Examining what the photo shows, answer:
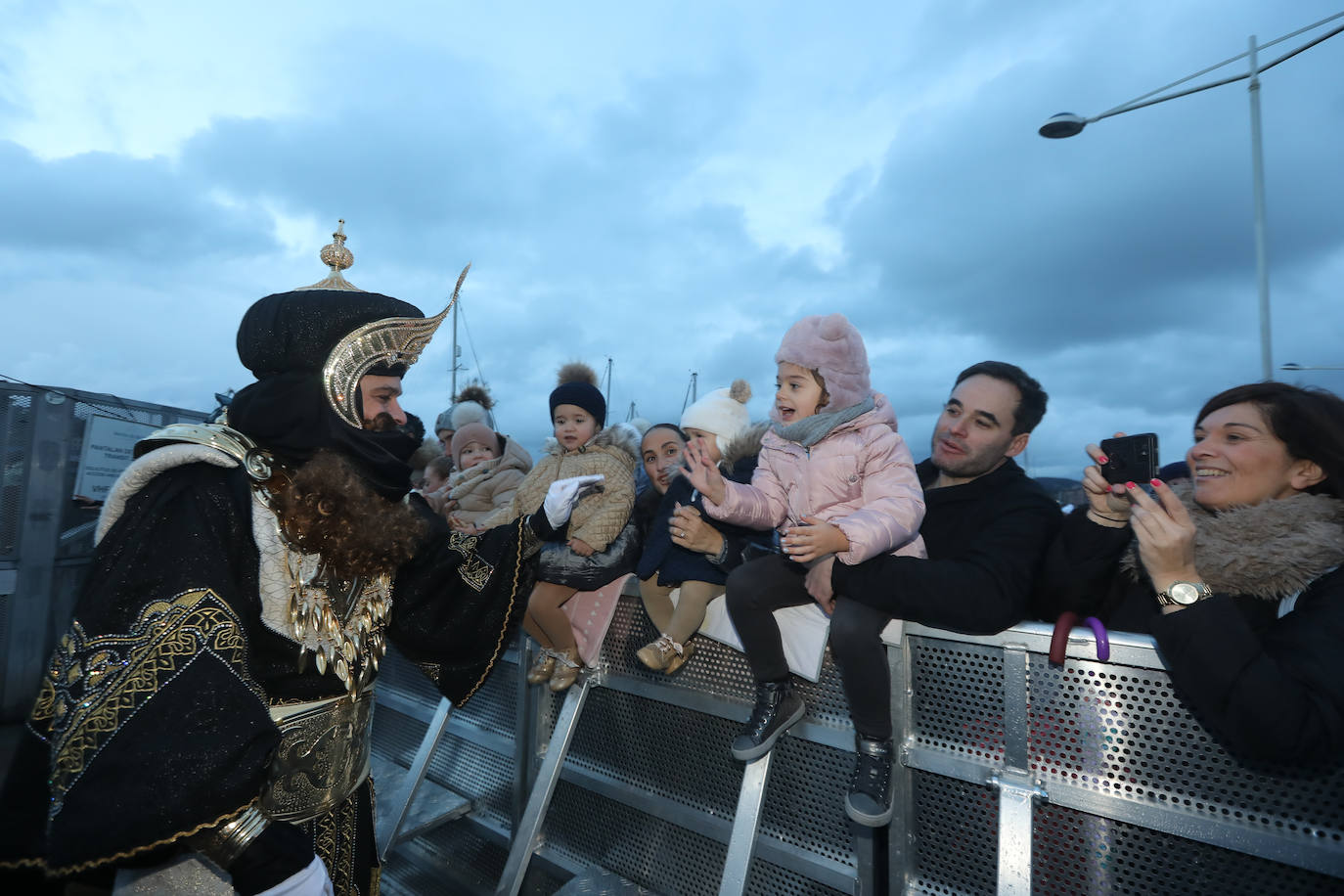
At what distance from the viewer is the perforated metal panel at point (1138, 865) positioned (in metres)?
1.79

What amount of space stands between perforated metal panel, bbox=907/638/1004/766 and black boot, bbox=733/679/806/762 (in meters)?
0.47

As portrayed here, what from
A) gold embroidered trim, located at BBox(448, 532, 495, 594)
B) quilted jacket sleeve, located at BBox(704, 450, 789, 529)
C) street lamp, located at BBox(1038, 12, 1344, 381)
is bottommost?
gold embroidered trim, located at BBox(448, 532, 495, 594)

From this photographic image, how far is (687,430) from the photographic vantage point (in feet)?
13.0

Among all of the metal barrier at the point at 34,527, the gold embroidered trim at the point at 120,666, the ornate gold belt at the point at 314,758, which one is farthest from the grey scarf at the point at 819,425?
the metal barrier at the point at 34,527

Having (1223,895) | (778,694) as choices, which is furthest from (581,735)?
(1223,895)

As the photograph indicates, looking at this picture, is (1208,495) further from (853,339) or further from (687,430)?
(687,430)

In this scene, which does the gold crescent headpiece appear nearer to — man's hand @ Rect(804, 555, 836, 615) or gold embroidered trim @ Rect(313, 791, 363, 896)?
gold embroidered trim @ Rect(313, 791, 363, 896)

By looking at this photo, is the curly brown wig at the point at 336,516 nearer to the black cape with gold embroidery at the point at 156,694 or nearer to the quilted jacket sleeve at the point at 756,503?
the black cape with gold embroidery at the point at 156,694

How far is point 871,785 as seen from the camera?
229 cm

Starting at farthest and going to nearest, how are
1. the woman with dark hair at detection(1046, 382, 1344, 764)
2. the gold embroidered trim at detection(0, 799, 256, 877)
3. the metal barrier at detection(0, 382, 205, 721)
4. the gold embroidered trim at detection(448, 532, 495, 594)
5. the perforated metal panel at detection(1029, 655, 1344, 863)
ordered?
the metal barrier at detection(0, 382, 205, 721) → the gold embroidered trim at detection(448, 532, 495, 594) → the perforated metal panel at detection(1029, 655, 1344, 863) → the woman with dark hair at detection(1046, 382, 1344, 764) → the gold embroidered trim at detection(0, 799, 256, 877)

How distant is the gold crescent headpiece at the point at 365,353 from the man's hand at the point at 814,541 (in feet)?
4.79

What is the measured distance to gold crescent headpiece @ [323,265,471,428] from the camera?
198 cm

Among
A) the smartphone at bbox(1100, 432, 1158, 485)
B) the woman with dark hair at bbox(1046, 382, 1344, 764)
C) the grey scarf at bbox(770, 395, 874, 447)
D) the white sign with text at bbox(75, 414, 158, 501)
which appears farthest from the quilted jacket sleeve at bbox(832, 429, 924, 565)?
the white sign with text at bbox(75, 414, 158, 501)

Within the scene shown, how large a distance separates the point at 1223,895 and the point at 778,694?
4.52ft
